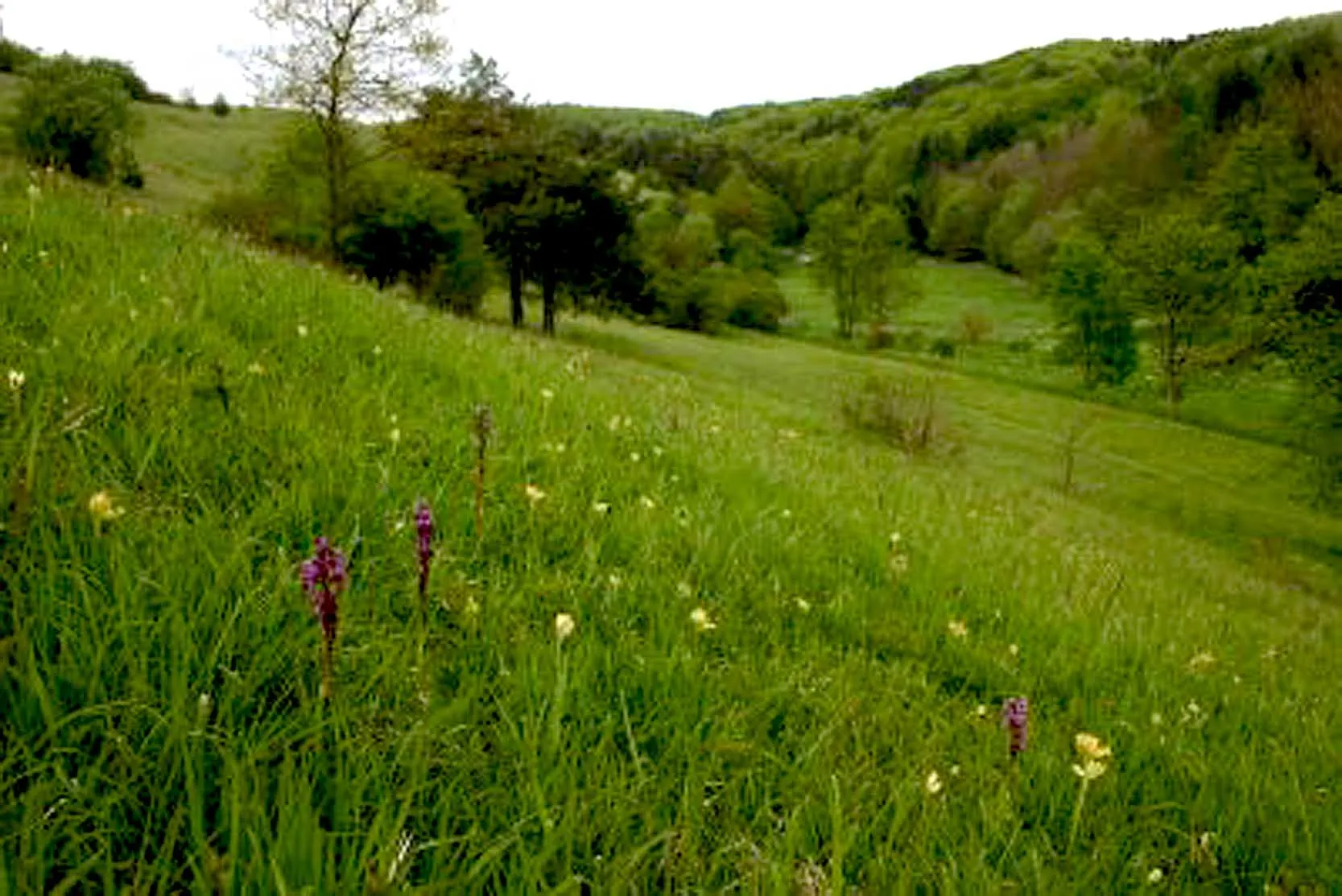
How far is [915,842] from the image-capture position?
2.13 meters

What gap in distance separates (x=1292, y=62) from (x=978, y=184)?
45159mm

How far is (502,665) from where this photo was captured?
2.38m

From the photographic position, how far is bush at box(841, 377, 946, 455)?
32.5m

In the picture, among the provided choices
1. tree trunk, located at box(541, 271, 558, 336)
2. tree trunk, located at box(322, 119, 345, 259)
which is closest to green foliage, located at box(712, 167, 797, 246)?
tree trunk, located at box(541, 271, 558, 336)

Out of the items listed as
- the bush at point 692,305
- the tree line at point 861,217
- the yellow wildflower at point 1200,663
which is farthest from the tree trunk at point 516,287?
the yellow wildflower at point 1200,663

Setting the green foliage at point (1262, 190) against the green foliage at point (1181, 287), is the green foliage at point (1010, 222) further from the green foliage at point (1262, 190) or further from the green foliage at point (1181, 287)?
the green foliage at point (1181, 287)

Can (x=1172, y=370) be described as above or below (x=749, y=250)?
below

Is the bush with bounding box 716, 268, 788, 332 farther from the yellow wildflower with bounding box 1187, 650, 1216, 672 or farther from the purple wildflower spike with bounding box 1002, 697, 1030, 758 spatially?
the purple wildflower spike with bounding box 1002, 697, 1030, 758

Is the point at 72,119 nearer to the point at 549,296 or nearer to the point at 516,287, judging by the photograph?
the point at 516,287

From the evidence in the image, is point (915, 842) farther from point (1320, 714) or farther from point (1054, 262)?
point (1054, 262)

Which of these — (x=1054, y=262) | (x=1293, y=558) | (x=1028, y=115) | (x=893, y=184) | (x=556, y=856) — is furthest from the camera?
(x=1028, y=115)

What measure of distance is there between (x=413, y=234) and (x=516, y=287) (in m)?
8.37

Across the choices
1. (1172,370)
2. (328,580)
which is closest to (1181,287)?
(1172,370)

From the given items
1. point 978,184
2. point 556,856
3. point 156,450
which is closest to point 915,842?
point 556,856
